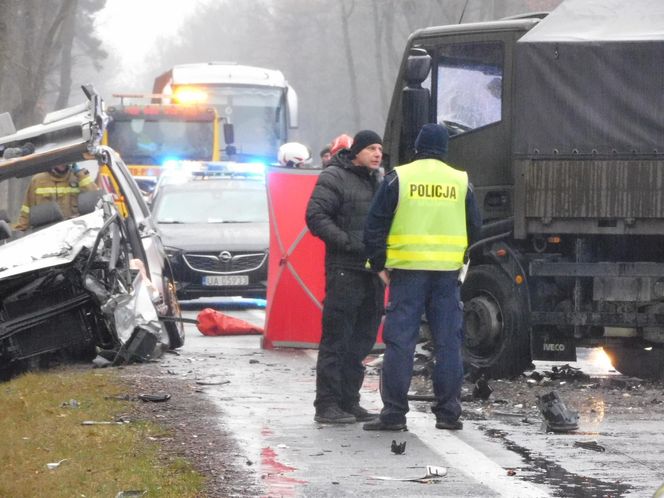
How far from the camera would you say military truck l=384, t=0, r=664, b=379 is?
38.2 feet

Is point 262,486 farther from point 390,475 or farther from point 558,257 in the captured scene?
point 558,257

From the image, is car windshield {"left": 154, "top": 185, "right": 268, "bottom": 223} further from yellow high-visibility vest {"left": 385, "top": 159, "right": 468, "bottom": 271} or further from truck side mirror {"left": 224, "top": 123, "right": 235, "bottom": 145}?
yellow high-visibility vest {"left": 385, "top": 159, "right": 468, "bottom": 271}

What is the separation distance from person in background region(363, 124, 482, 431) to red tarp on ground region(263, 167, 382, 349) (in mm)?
4696

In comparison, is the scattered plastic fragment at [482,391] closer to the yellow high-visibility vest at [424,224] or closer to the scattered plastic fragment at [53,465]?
the yellow high-visibility vest at [424,224]

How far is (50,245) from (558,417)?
4683 mm

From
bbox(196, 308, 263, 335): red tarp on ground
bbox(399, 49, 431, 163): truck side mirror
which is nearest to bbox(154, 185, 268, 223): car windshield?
bbox(196, 308, 263, 335): red tarp on ground

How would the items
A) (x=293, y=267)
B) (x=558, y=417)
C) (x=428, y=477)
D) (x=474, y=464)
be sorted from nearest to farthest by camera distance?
(x=428, y=477), (x=474, y=464), (x=558, y=417), (x=293, y=267)

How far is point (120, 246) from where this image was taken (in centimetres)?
1328

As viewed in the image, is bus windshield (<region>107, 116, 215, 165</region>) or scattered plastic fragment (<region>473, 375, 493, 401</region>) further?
bus windshield (<region>107, 116, 215, 165</region>)

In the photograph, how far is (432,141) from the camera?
9625 millimetres

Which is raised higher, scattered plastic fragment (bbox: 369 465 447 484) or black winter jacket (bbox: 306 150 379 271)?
black winter jacket (bbox: 306 150 379 271)

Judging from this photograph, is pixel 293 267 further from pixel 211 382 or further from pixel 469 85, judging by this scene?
pixel 469 85

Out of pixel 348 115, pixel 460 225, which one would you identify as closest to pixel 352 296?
pixel 460 225

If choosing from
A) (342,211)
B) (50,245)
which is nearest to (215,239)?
(50,245)
